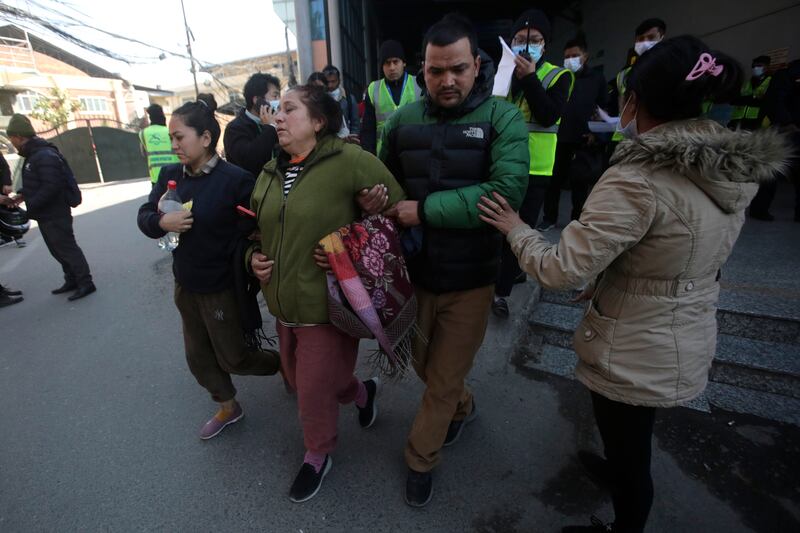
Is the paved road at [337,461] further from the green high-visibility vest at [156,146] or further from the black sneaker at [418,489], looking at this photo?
the green high-visibility vest at [156,146]

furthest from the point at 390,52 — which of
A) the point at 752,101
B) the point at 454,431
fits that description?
the point at 752,101

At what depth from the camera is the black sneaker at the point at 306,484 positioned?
2002 millimetres

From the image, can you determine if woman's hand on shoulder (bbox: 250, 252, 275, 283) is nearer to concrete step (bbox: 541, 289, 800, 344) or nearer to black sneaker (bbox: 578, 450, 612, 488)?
black sneaker (bbox: 578, 450, 612, 488)

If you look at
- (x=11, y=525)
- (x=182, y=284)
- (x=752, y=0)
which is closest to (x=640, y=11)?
(x=752, y=0)

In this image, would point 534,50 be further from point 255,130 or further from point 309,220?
point 309,220

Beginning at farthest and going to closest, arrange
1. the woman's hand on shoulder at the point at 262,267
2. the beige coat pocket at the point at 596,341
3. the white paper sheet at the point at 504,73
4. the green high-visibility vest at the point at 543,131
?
the green high-visibility vest at the point at 543,131
the white paper sheet at the point at 504,73
the woman's hand on shoulder at the point at 262,267
the beige coat pocket at the point at 596,341

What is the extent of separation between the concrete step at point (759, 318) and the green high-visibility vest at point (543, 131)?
62.7 inches

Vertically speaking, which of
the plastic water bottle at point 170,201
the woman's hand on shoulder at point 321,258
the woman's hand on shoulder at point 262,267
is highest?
the plastic water bottle at point 170,201

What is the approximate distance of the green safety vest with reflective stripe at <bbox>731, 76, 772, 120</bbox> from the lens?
511cm

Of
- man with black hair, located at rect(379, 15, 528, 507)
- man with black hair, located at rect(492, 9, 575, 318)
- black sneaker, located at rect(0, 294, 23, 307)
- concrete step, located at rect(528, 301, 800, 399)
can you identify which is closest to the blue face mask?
man with black hair, located at rect(492, 9, 575, 318)

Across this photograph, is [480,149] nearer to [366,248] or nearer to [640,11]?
[366,248]

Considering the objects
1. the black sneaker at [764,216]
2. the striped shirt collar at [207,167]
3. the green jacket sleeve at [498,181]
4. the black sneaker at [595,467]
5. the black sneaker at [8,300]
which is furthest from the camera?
the black sneaker at [764,216]

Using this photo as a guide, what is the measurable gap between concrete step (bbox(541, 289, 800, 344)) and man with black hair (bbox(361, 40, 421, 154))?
307 cm

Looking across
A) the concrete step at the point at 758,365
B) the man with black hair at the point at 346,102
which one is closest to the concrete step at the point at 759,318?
the concrete step at the point at 758,365
